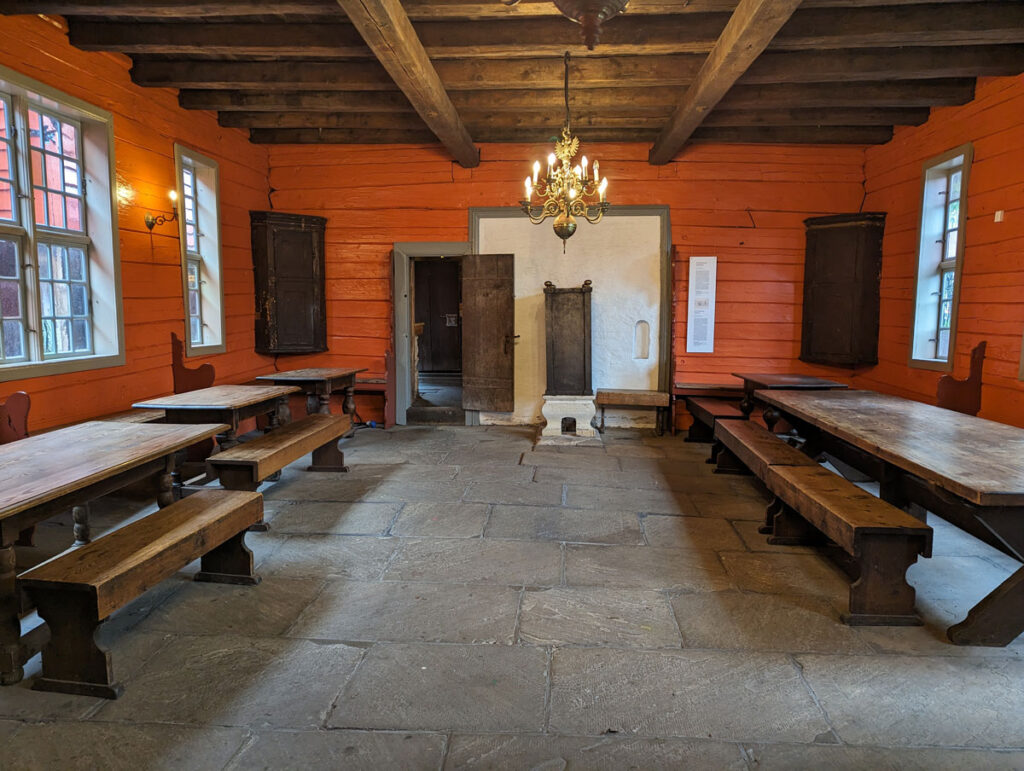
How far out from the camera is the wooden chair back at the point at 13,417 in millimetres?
3064

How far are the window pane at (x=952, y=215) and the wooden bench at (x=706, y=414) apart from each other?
7.87 feet

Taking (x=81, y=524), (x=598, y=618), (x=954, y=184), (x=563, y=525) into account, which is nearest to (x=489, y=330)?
(x=563, y=525)

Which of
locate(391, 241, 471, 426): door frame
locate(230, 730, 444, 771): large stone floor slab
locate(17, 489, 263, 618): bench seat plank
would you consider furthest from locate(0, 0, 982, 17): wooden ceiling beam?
locate(230, 730, 444, 771): large stone floor slab

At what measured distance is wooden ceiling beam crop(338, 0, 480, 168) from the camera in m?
3.36

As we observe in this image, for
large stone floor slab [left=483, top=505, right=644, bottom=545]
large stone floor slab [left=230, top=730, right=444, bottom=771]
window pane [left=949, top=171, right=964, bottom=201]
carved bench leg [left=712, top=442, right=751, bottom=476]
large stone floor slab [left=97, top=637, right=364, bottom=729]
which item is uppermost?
window pane [left=949, top=171, right=964, bottom=201]

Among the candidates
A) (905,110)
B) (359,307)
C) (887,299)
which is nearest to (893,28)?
(905,110)

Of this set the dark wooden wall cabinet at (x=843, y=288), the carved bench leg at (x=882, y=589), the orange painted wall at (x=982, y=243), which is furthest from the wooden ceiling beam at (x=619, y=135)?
the carved bench leg at (x=882, y=589)

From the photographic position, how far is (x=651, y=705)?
204 centimetres

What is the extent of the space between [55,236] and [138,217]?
76 cm

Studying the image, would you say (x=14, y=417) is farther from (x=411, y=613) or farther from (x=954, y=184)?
(x=954, y=184)

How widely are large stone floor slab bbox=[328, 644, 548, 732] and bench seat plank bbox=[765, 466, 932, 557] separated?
4.59ft

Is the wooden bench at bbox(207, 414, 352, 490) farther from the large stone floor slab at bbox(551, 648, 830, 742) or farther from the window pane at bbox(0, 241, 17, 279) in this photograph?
A: the large stone floor slab at bbox(551, 648, 830, 742)

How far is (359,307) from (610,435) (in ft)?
10.6

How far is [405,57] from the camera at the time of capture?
389cm
